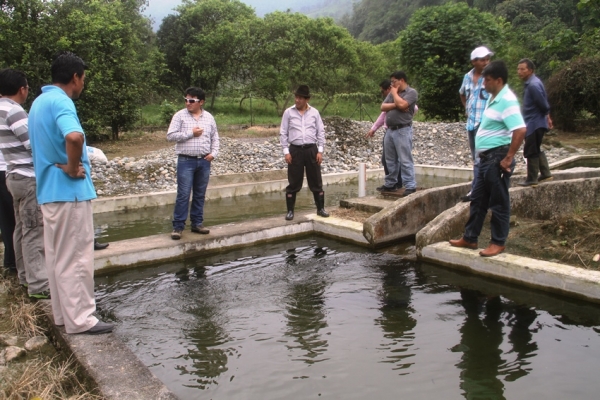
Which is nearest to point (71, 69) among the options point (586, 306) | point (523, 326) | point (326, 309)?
point (326, 309)

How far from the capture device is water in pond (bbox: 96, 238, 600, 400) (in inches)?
121

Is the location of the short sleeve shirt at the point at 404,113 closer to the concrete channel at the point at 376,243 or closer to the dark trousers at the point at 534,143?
the concrete channel at the point at 376,243

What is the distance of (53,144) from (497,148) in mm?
3660

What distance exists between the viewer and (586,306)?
411cm

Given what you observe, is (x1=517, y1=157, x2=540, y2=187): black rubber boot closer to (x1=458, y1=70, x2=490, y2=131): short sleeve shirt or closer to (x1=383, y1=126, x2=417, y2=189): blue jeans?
(x1=458, y1=70, x2=490, y2=131): short sleeve shirt

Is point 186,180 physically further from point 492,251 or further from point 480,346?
point 480,346

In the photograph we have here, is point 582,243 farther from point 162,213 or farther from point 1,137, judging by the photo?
point 162,213

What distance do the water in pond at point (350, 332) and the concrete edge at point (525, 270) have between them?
0.11m

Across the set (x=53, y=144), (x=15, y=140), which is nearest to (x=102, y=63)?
(x=15, y=140)

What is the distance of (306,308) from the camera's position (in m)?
4.26

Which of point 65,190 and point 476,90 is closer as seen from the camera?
point 65,190

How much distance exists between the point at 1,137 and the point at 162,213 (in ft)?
15.3

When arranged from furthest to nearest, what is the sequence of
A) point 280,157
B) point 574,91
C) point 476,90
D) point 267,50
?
point 267,50
point 574,91
point 280,157
point 476,90

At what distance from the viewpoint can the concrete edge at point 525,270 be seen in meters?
4.17
